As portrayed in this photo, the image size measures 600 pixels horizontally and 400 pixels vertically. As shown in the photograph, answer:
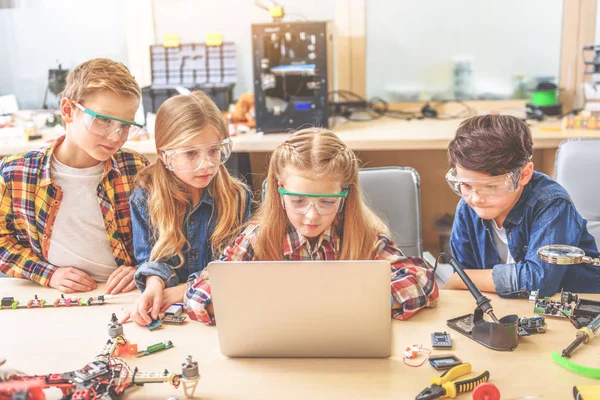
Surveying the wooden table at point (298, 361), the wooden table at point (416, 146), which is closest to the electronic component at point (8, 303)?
the wooden table at point (298, 361)

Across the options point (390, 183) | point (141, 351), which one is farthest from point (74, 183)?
point (390, 183)

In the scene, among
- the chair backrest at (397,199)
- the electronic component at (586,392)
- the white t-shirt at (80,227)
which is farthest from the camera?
the chair backrest at (397,199)

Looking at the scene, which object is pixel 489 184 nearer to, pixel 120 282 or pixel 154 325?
pixel 154 325

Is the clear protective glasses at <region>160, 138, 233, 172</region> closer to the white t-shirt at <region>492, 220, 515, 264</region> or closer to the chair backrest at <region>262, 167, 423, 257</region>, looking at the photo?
the chair backrest at <region>262, 167, 423, 257</region>

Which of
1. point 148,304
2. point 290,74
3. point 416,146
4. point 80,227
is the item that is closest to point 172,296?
point 148,304

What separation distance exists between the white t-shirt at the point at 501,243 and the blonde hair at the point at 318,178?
41cm

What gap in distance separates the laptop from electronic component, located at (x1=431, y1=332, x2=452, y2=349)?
0.39ft

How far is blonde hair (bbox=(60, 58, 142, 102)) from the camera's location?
6.12 feet

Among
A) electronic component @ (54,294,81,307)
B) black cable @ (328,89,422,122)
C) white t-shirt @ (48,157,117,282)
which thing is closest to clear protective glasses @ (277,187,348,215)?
electronic component @ (54,294,81,307)

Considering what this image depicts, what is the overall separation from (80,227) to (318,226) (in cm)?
87

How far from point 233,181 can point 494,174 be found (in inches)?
30.9

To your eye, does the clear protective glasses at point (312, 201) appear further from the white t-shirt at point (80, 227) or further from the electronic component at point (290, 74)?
the electronic component at point (290, 74)

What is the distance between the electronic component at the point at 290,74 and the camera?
3152 millimetres

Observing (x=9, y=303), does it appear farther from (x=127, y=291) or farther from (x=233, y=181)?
(x=233, y=181)
